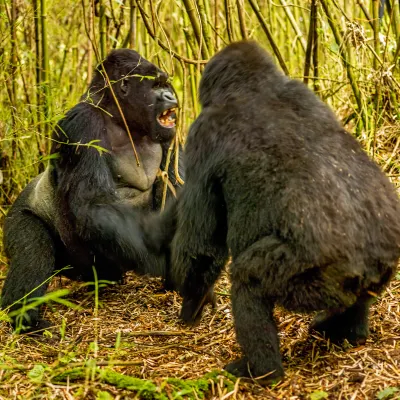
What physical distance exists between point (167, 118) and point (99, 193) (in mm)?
687

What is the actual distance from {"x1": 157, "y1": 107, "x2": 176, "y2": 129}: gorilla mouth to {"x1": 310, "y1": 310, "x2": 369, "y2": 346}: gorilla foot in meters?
1.55

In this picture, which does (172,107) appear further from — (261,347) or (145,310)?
(261,347)

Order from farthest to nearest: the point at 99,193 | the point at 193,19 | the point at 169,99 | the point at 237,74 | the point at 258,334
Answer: the point at 193,19
the point at 169,99
the point at 99,193
the point at 237,74
the point at 258,334

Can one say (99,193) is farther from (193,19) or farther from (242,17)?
(242,17)

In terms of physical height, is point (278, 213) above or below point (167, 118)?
below

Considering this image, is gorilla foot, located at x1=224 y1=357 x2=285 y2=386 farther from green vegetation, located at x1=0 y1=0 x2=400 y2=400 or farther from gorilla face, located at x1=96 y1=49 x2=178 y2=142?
gorilla face, located at x1=96 y1=49 x2=178 y2=142

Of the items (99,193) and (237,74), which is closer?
(237,74)

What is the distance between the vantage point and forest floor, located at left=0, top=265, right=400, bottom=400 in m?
2.65

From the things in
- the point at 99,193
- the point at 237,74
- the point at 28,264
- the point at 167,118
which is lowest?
the point at 28,264

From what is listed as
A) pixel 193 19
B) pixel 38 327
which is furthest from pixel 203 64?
pixel 38 327

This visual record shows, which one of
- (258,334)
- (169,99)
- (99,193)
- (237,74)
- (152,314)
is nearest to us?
(258,334)

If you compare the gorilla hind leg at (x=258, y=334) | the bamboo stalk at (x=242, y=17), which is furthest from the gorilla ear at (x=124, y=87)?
the gorilla hind leg at (x=258, y=334)

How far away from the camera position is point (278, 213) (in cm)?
267

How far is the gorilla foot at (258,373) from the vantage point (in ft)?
8.80
